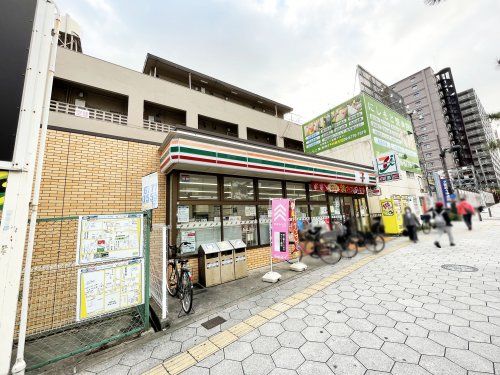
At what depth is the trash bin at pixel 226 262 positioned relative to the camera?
727 centimetres

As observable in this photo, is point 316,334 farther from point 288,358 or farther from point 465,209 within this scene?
point 465,209

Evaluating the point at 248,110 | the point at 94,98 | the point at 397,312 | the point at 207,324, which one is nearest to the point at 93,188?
the point at 207,324

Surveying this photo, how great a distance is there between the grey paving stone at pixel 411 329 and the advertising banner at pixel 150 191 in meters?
4.93

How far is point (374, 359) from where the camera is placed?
11.1 ft

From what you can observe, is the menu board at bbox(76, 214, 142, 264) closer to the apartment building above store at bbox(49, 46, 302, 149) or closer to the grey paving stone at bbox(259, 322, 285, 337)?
the grey paving stone at bbox(259, 322, 285, 337)

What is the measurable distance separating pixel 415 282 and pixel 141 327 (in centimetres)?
674

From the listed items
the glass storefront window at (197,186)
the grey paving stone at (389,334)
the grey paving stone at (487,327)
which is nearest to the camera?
the grey paving stone at (487,327)

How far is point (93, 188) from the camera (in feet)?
20.6

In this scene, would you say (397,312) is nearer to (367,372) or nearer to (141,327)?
(367,372)

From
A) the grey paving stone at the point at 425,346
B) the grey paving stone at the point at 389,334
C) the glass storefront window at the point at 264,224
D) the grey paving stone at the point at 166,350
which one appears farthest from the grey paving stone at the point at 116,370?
the glass storefront window at the point at 264,224

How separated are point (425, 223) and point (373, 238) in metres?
0.15

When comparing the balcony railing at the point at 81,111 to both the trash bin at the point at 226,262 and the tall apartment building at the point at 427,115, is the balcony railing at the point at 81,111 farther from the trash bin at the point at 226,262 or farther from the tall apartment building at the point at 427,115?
the tall apartment building at the point at 427,115

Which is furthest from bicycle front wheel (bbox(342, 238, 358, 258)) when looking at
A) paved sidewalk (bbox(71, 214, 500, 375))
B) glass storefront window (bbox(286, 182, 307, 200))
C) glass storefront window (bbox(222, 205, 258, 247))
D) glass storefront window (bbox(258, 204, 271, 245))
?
glass storefront window (bbox(286, 182, 307, 200))

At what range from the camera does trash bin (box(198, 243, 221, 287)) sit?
696 centimetres
